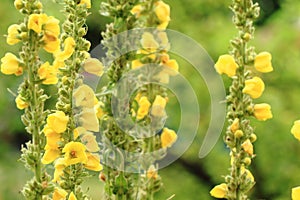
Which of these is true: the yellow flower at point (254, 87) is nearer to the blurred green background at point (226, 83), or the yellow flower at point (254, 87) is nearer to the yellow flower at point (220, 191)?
the yellow flower at point (220, 191)

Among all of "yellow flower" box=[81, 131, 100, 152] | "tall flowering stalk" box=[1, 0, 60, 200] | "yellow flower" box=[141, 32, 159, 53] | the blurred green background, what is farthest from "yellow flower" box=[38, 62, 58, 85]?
the blurred green background

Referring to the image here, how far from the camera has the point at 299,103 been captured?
11.5 feet

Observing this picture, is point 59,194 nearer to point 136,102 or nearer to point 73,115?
point 73,115

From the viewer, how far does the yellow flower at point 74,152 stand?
3.21ft

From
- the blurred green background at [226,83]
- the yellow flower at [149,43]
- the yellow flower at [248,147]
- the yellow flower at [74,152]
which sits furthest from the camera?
the blurred green background at [226,83]

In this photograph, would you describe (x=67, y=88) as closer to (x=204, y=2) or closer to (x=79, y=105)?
(x=79, y=105)

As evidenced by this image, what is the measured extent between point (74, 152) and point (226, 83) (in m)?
2.31

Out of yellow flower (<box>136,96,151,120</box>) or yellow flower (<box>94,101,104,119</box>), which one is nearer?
→ yellow flower (<box>94,101,104,119</box>)

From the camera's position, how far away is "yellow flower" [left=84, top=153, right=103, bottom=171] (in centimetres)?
103

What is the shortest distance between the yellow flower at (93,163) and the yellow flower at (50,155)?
0.17ft

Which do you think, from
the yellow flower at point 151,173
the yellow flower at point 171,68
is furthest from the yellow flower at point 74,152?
the yellow flower at point 171,68

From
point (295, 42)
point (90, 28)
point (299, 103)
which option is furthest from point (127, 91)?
point (90, 28)

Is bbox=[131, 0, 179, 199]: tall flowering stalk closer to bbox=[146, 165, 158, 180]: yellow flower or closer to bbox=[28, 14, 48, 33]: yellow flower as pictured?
bbox=[146, 165, 158, 180]: yellow flower

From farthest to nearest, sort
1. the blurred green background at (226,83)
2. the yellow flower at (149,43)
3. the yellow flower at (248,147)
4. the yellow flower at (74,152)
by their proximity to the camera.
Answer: the blurred green background at (226,83) < the yellow flower at (149,43) < the yellow flower at (248,147) < the yellow flower at (74,152)
